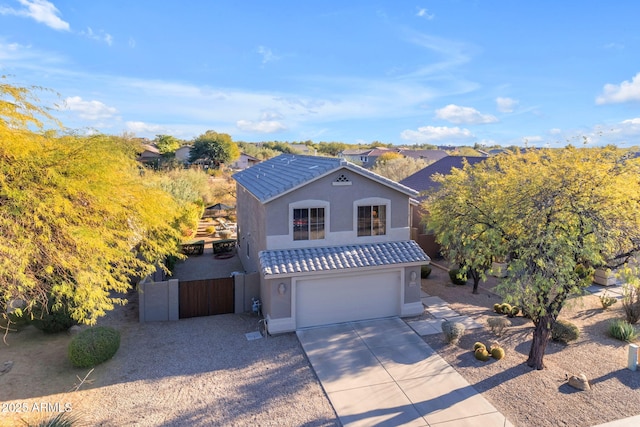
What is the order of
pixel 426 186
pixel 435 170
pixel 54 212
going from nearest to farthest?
pixel 54 212
pixel 426 186
pixel 435 170

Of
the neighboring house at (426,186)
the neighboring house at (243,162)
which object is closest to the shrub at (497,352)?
the neighboring house at (426,186)

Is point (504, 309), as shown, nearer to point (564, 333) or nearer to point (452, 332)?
point (564, 333)

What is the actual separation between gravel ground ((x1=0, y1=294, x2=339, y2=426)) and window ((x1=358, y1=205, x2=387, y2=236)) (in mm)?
5098

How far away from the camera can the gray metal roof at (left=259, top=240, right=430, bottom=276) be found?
13.8 meters

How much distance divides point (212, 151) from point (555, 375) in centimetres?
6744

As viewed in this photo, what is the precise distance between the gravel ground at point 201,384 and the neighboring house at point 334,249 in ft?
5.70

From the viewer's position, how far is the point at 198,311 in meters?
15.8

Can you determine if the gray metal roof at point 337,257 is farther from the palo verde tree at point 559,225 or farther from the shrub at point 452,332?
the palo verde tree at point 559,225

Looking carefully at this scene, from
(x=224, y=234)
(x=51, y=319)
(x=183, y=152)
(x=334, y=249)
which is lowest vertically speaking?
(x=51, y=319)

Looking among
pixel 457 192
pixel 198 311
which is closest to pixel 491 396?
pixel 457 192

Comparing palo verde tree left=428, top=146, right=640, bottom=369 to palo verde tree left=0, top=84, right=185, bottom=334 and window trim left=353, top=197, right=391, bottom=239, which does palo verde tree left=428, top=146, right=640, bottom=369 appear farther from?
palo verde tree left=0, top=84, right=185, bottom=334

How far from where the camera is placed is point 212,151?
71.0 meters

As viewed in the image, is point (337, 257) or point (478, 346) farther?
point (337, 257)

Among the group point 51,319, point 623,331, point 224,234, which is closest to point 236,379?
point 51,319
